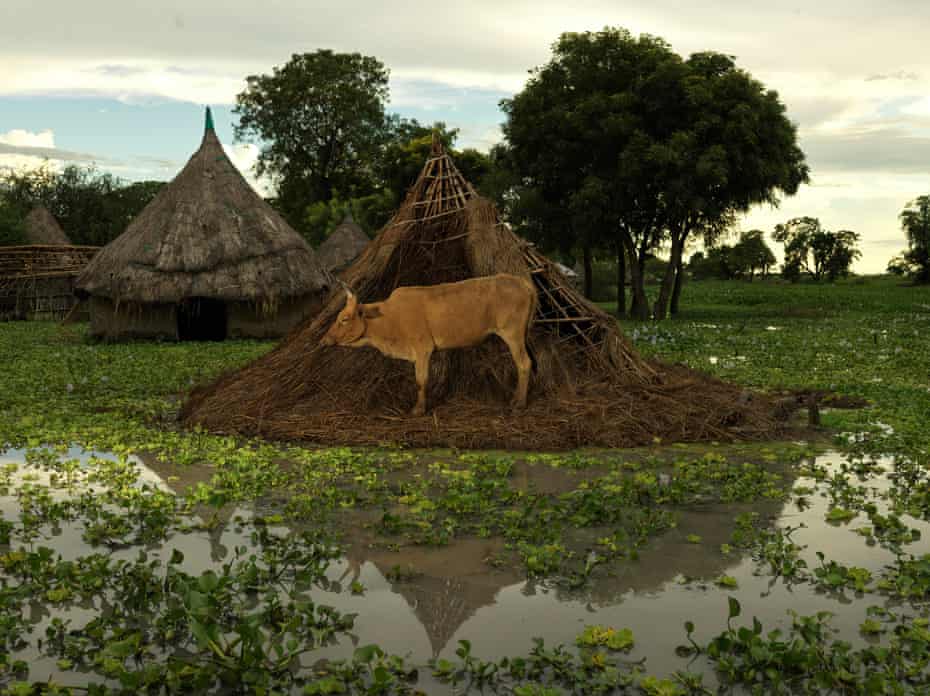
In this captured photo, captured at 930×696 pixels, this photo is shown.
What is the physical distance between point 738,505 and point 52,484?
551cm

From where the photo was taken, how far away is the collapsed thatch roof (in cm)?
2388

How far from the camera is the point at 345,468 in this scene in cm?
888

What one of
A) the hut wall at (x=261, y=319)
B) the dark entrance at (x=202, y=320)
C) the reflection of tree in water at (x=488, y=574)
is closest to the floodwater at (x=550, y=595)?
the reflection of tree in water at (x=488, y=574)

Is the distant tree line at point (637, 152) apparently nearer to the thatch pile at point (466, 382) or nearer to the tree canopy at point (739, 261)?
the thatch pile at point (466, 382)

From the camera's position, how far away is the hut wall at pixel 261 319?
80.4ft

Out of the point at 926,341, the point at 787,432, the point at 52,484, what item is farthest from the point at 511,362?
the point at 926,341

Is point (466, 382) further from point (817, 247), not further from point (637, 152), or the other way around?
point (817, 247)

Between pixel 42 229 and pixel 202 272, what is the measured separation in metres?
25.4

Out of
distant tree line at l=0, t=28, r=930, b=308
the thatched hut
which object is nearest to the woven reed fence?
distant tree line at l=0, t=28, r=930, b=308

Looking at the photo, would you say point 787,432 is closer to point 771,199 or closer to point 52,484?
point 52,484

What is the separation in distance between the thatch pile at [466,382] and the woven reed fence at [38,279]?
1084 inches

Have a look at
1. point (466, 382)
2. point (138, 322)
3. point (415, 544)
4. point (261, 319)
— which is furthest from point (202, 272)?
point (415, 544)

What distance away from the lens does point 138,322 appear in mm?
24344

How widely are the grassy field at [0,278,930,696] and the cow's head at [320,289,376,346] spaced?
143 cm
